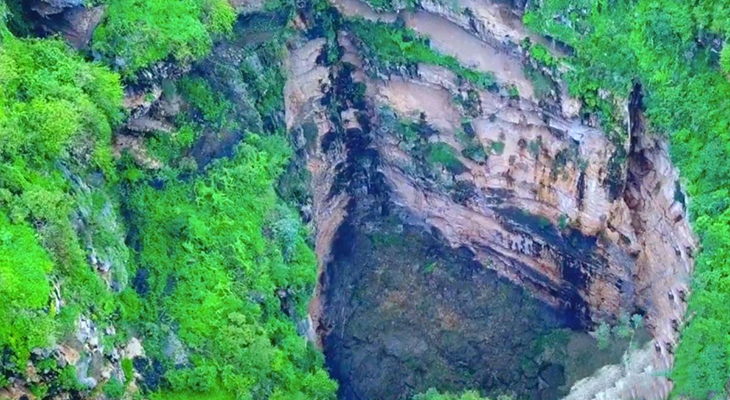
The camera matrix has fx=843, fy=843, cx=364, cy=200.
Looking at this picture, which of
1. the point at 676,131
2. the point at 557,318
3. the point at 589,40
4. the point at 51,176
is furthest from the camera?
the point at 557,318

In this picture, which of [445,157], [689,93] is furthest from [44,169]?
[689,93]

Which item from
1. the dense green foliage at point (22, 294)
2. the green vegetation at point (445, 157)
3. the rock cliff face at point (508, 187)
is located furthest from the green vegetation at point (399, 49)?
the dense green foliage at point (22, 294)

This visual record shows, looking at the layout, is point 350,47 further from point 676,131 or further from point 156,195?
point 676,131

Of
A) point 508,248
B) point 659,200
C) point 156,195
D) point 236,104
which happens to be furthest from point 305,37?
point 659,200

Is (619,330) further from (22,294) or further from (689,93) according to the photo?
(22,294)

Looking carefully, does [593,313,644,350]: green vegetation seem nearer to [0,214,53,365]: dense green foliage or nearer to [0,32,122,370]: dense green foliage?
[0,32,122,370]: dense green foliage

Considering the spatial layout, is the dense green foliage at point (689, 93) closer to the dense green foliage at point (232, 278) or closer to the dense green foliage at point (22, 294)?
the dense green foliage at point (232, 278)
